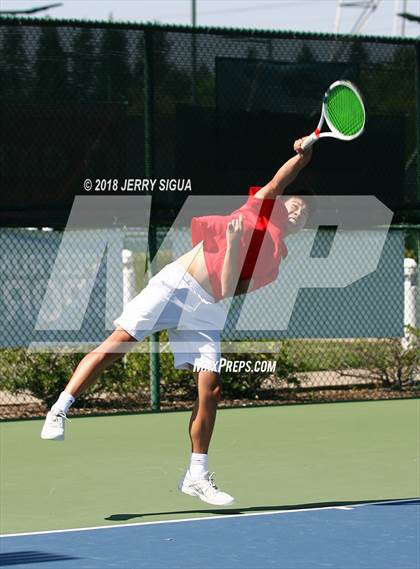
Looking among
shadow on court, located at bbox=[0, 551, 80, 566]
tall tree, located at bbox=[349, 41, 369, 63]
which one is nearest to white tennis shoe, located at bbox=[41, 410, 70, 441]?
shadow on court, located at bbox=[0, 551, 80, 566]

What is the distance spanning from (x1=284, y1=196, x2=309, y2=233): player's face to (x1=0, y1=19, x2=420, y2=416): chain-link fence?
214 inches

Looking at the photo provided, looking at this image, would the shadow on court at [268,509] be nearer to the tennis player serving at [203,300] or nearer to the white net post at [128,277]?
the tennis player serving at [203,300]

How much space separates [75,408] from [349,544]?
665cm

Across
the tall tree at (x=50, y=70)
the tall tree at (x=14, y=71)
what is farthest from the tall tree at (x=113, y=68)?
the tall tree at (x=14, y=71)

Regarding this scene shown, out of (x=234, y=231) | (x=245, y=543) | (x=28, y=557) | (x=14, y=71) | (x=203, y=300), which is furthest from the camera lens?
(x=14, y=71)

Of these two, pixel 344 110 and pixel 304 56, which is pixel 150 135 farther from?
pixel 344 110

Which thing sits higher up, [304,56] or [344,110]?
[304,56]

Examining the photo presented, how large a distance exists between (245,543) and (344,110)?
2550 millimetres

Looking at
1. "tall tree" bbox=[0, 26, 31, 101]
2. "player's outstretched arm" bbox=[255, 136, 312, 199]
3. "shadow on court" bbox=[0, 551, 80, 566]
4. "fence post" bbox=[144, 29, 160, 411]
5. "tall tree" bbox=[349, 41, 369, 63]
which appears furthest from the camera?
"tall tree" bbox=[349, 41, 369, 63]

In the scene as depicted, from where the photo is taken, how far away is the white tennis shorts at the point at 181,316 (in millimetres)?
7730

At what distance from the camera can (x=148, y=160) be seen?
13.0 m

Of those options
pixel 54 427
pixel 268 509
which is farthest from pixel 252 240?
pixel 268 509

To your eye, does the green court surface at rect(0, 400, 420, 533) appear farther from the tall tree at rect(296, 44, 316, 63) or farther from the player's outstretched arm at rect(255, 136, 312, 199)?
the tall tree at rect(296, 44, 316, 63)

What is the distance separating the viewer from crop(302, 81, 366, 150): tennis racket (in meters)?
7.85
